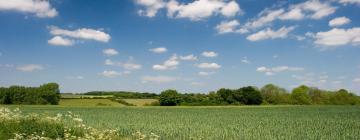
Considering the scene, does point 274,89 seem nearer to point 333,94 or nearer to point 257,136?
point 333,94

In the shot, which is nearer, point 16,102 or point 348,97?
point 16,102

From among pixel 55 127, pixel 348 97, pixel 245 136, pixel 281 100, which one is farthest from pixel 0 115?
pixel 348 97

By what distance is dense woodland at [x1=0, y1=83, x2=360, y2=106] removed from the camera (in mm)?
98250

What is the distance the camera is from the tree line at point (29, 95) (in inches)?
3853

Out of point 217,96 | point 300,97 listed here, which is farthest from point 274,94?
point 217,96

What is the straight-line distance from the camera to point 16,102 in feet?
320

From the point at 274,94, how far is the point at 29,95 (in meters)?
71.4

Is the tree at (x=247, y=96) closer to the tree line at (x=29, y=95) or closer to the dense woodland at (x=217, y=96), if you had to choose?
the dense woodland at (x=217, y=96)

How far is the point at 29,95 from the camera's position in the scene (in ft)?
327

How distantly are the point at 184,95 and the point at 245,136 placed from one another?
263ft

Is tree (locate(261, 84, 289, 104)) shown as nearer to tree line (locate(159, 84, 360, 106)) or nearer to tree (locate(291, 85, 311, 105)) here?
tree line (locate(159, 84, 360, 106))

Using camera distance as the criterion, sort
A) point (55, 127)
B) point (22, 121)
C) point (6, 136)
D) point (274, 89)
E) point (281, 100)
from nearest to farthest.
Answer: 1. point (6, 136)
2. point (55, 127)
3. point (22, 121)
4. point (281, 100)
5. point (274, 89)

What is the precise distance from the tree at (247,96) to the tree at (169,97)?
57.0ft

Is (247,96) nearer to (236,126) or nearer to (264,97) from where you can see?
(264,97)
